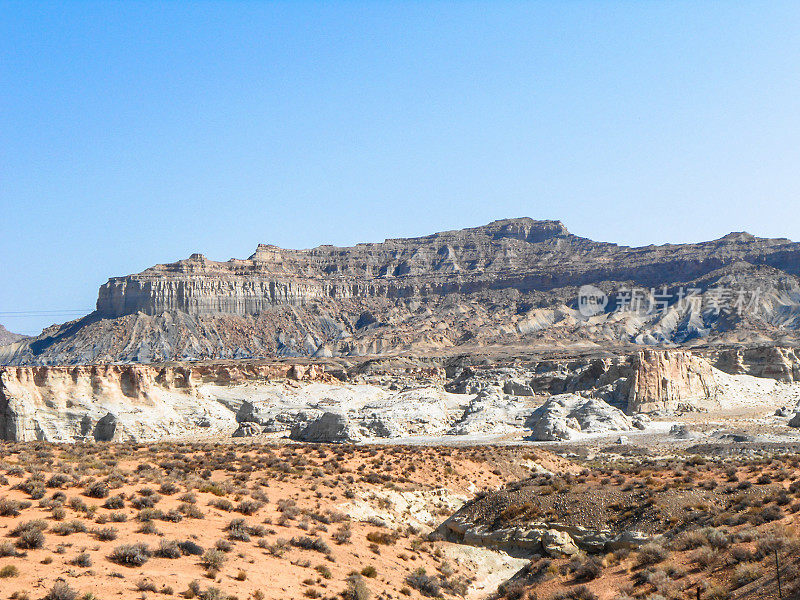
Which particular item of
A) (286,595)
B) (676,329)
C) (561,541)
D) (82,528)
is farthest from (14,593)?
(676,329)

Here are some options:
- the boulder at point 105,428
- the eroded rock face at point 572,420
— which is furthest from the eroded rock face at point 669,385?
the boulder at point 105,428

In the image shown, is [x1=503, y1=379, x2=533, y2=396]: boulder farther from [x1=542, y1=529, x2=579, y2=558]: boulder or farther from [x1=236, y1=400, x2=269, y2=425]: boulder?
[x1=542, y1=529, x2=579, y2=558]: boulder

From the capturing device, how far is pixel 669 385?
68375 mm

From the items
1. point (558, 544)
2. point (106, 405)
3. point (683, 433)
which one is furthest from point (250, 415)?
point (558, 544)

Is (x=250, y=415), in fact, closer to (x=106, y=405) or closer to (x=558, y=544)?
(x=106, y=405)

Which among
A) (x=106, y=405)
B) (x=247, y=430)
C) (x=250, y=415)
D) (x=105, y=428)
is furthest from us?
(x=250, y=415)

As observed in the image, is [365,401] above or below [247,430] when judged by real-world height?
below

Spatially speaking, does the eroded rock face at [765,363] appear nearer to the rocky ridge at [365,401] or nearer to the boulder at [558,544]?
the rocky ridge at [365,401]

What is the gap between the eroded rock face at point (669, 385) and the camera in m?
66.6

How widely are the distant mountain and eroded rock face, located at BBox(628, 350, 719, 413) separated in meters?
59.9

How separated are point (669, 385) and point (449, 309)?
363 ft

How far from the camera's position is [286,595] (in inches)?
575

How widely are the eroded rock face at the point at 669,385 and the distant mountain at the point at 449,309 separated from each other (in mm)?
59885

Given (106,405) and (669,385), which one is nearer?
(106,405)
